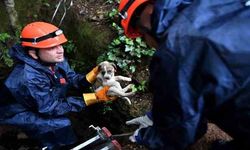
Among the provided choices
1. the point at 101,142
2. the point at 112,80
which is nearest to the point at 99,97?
the point at 112,80

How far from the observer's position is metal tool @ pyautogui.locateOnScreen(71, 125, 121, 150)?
13.8ft

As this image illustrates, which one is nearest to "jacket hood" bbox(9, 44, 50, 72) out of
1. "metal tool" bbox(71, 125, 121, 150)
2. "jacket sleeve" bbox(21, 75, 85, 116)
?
"jacket sleeve" bbox(21, 75, 85, 116)

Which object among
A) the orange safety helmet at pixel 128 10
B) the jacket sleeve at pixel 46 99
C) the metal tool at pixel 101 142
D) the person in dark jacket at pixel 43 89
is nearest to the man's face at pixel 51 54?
the person in dark jacket at pixel 43 89

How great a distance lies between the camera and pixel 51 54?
4.25 m

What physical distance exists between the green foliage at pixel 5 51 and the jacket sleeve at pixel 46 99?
118cm

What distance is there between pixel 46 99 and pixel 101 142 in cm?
77

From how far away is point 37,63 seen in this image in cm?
422

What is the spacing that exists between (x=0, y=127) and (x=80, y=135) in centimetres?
122

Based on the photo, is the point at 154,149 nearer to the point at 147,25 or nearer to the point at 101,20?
the point at 147,25

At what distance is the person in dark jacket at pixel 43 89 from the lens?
4188 millimetres

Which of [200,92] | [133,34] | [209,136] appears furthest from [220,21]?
[209,136]

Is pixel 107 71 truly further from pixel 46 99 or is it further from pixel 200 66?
pixel 200 66

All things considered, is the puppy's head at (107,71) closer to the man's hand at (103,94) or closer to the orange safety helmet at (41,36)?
the man's hand at (103,94)

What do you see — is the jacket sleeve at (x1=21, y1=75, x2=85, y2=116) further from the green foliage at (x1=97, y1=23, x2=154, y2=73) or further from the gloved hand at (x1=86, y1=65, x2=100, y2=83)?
the green foliage at (x1=97, y1=23, x2=154, y2=73)
